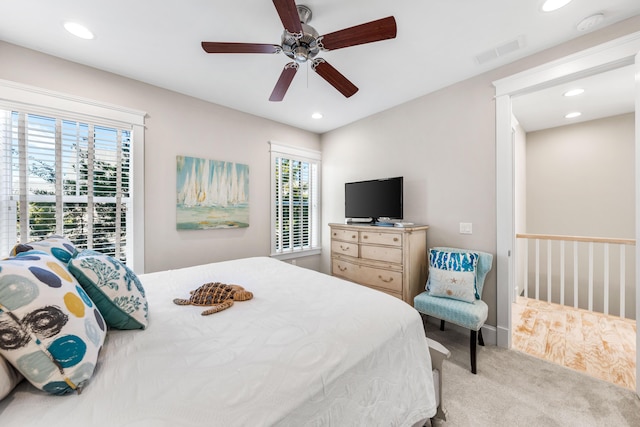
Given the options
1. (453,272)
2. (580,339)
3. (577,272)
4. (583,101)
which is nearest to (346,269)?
(453,272)

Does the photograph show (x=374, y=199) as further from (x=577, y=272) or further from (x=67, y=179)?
(x=67, y=179)

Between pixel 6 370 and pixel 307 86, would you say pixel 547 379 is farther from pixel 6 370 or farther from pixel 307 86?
pixel 307 86

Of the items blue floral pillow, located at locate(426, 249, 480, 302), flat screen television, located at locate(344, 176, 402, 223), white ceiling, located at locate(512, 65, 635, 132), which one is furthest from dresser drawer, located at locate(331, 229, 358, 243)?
white ceiling, located at locate(512, 65, 635, 132)

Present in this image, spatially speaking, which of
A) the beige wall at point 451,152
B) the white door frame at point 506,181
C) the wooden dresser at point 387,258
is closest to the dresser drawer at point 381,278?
the wooden dresser at point 387,258

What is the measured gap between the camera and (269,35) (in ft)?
6.50

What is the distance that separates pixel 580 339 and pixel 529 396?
1.42 m

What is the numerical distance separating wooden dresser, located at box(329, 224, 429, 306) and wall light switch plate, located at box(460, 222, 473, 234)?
0.36 meters

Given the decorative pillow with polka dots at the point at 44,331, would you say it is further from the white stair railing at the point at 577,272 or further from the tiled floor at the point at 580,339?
the white stair railing at the point at 577,272

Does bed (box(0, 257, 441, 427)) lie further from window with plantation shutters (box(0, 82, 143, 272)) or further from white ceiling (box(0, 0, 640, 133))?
white ceiling (box(0, 0, 640, 133))

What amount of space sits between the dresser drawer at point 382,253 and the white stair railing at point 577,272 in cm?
220

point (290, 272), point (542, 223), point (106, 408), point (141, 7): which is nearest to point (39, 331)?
point (106, 408)

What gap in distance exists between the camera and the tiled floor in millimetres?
2062

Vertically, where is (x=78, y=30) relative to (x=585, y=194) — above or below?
above

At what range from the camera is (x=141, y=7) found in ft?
5.65
